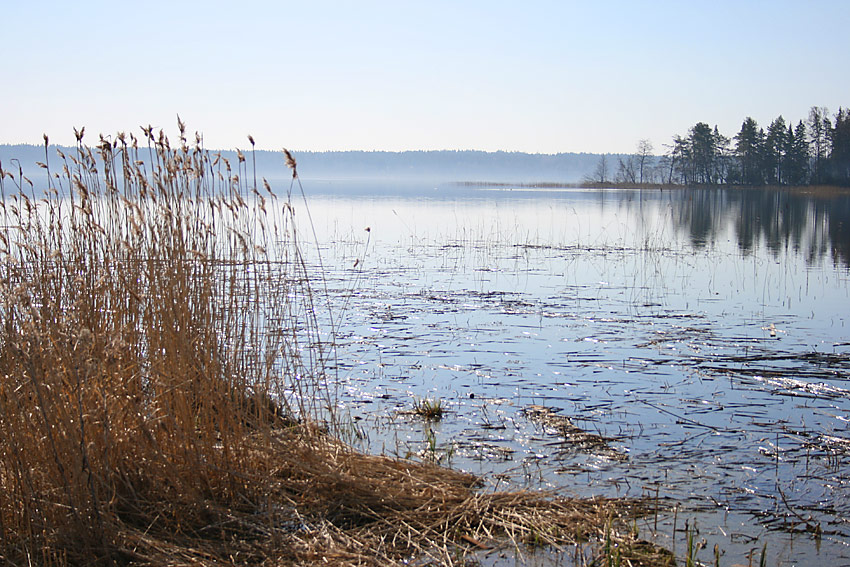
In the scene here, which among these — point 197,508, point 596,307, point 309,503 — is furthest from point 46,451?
point 596,307

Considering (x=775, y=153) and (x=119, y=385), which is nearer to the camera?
(x=119, y=385)

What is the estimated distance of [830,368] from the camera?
9.18m

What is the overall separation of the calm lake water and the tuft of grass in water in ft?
0.29

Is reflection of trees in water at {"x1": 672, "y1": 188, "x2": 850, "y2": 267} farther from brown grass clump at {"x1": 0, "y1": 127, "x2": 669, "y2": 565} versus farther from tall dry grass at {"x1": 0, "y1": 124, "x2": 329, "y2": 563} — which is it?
tall dry grass at {"x1": 0, "y1": 124, "x2": 329, "y2": 563}

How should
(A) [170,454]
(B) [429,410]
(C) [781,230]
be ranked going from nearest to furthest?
1. (A) [170,454]
2. (B) [429,410]
3. (C) [781,230]

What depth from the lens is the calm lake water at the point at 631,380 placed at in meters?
5.59

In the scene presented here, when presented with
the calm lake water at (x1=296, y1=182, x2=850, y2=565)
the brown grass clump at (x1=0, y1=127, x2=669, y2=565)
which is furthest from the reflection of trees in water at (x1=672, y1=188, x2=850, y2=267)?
the brown grass clump at (x1=0, y1=127, x2=669, y2=565)

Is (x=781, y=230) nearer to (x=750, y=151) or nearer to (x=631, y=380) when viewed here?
(x=631, y=380)

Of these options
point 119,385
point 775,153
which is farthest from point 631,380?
point 775,153

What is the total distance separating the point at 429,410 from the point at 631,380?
8.79 feet

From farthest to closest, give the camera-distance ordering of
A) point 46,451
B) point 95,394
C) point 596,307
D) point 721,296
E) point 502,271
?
point 502,271, point 721,296, point 596,307, point 95,394, point 46,451

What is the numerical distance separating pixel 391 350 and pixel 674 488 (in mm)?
4972

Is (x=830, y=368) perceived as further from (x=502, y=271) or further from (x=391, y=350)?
(x=502, y=271)

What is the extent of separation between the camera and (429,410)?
7320mm
